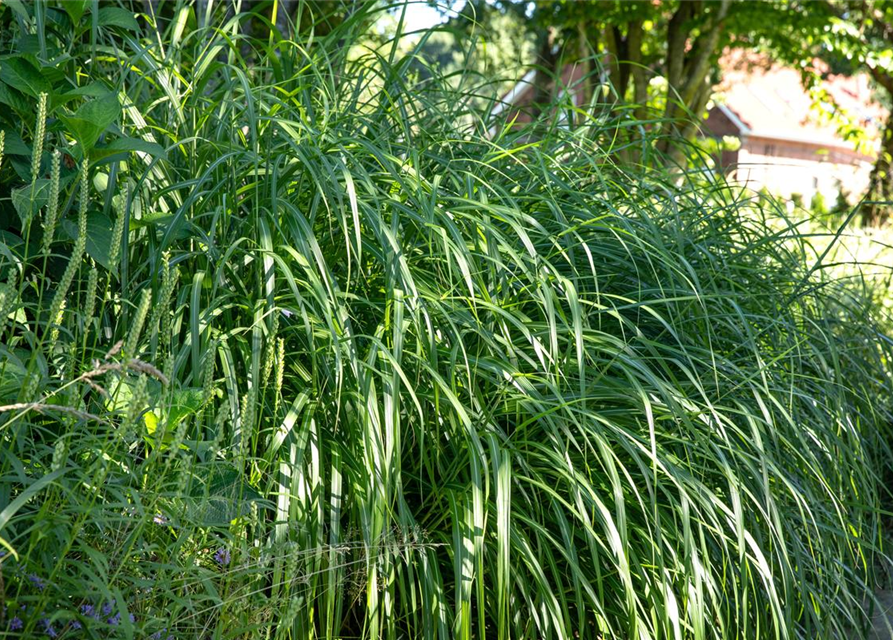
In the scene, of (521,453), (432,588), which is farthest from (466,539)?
(521,453)

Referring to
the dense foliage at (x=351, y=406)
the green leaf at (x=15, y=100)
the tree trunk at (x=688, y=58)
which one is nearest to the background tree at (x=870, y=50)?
the tree trunk at (x=688, y=58)

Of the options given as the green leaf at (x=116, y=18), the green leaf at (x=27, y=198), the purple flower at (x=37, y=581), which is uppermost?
the green leaf at (x=116, y=18)

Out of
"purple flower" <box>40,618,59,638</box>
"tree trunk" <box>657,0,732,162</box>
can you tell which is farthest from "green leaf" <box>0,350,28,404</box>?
"tree trunk" <box>657,0,732,162</box>

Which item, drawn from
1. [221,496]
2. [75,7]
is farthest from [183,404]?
[75,7]

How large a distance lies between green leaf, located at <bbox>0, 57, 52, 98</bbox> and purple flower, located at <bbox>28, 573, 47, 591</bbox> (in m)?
1.10

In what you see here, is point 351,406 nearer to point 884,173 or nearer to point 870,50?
point 870,50

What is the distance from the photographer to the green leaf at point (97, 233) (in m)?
1.96

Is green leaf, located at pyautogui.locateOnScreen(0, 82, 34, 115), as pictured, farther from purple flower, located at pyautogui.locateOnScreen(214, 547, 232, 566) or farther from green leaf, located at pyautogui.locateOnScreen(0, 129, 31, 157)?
purple flower, located at pyautogui.locateOnScreen(214, 547, 232, 566)

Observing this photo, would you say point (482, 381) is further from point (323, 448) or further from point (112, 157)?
point (112, 157)

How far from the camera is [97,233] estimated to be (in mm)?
2021

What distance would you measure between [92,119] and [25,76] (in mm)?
243

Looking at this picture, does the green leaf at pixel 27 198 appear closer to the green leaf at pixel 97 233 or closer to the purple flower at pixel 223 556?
the green leaf at pixel 97 233

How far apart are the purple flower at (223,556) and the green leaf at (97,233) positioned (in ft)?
2.14

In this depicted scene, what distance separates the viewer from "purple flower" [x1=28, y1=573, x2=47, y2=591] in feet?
4.63
